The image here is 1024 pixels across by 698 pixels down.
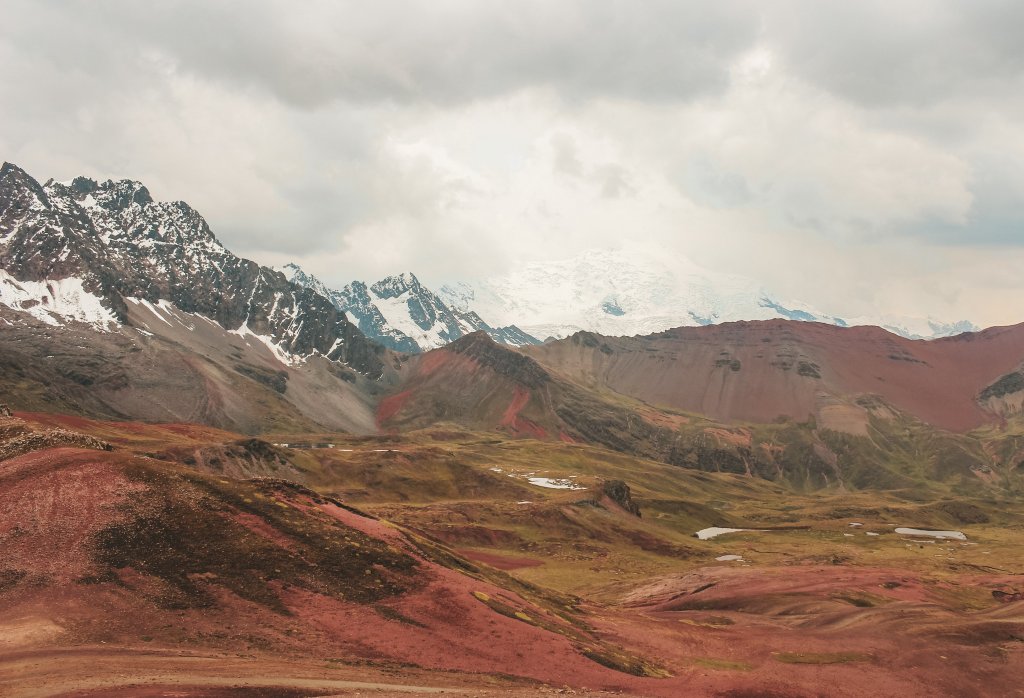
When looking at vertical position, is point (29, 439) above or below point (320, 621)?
above

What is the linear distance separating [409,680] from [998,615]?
64.8 m

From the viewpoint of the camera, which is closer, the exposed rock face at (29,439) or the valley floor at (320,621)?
the valley floor at (320,621)

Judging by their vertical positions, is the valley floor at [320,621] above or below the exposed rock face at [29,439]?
below

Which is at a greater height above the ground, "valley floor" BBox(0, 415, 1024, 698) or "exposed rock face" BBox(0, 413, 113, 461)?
"exposed rock face" BBox(0, 413, 113, 461)

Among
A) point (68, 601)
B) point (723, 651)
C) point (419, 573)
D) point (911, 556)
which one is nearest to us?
point (68, 601)

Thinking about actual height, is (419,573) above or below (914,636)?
above

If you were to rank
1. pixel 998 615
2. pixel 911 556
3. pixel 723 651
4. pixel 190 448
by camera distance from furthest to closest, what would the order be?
pixel 190 448, pixel 911 556, pixel 998 615, pixel 723 651

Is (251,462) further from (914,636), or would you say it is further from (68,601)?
(914,636)

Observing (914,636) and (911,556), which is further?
(911,556)

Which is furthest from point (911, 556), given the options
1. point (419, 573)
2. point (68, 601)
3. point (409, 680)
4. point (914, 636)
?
point (68, 601)

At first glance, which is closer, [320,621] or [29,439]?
[320,621]

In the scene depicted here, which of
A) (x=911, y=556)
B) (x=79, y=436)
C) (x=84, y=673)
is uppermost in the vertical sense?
(x=79, y=436)

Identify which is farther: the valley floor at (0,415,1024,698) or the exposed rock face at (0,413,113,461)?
the exposed rock face at (0,413,113,461)

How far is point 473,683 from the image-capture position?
47844 mm
